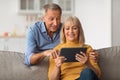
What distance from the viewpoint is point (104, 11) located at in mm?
4312

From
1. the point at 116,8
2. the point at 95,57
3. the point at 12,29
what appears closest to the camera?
the point at 95,57

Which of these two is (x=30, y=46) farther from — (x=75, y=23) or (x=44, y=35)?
(x=75, y=23)

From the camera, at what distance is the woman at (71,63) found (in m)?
1.75

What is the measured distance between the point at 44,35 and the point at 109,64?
0.55 m

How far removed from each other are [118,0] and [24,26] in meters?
1.60

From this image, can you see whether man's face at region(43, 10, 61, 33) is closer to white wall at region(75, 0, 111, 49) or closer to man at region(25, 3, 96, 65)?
man at region(25, 3, 96, 65)

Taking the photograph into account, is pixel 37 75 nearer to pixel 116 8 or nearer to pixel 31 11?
pixel 116 8

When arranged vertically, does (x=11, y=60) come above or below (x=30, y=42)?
below

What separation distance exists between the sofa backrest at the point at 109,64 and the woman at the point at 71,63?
6.7 inches

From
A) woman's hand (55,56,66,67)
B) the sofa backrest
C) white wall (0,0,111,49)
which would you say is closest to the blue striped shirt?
woman's hand (55,56,66,67)

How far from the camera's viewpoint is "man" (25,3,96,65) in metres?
1.91

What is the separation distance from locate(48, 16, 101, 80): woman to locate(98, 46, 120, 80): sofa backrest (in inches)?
6.7

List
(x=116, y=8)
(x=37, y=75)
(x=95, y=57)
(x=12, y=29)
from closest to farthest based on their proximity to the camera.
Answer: (x=95, y=57) < (x=37, y=75) < (x=116, y=8) < (x=12, y=29)

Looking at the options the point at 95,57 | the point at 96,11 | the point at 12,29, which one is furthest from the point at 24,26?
the point at 95,57
